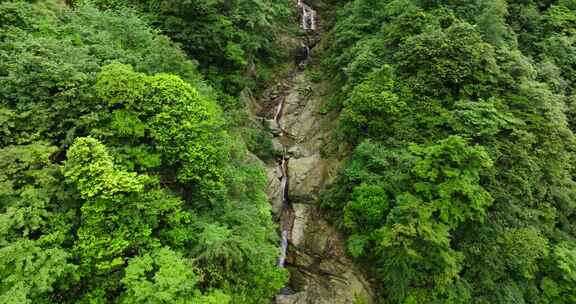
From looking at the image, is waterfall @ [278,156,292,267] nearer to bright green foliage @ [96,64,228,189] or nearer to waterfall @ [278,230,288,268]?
waterfall @ [278,230,288,268]

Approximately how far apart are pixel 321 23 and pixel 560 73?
19.3 meters

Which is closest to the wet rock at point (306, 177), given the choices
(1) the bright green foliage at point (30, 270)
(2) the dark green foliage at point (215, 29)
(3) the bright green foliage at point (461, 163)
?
(3) the bright green foliage at point (461, 163)

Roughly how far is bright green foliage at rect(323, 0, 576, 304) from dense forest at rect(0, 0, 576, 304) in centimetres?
8

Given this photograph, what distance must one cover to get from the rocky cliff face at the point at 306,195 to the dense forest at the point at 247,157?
0.93 m

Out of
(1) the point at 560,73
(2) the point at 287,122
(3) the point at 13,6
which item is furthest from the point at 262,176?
(1) the point at 560,73

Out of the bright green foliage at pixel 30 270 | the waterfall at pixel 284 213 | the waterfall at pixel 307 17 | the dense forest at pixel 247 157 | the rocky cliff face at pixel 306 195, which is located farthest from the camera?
the waterfall at pixel 307 17

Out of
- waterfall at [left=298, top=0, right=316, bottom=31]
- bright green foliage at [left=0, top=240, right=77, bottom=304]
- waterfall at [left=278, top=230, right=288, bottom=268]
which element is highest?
waterfall at [left=298, top=0, right=316, bottom=31]

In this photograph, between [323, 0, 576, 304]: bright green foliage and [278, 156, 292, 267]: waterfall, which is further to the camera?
[278, 156, 292, 267]: waterfall

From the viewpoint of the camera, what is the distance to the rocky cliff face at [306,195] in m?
14.6

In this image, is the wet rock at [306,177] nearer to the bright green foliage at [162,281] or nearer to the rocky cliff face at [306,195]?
the rocky cliff face at [306,195]

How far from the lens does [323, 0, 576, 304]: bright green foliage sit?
11.9 metres

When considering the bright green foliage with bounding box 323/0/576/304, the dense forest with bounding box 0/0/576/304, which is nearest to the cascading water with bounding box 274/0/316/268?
the dense forest with bounding box 0/0/576/304

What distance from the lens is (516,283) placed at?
12344 millimetres

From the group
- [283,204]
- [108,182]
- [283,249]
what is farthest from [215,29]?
[283,249]
